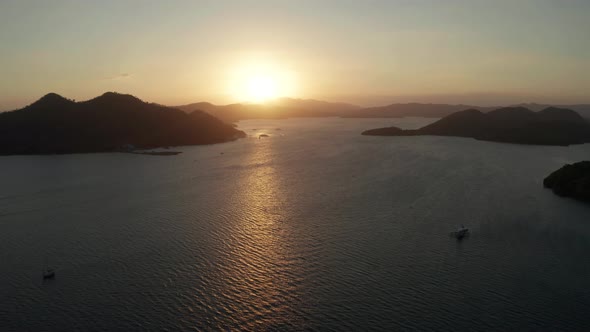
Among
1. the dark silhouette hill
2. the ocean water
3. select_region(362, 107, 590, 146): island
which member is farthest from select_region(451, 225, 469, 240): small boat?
the dark silhouette hill

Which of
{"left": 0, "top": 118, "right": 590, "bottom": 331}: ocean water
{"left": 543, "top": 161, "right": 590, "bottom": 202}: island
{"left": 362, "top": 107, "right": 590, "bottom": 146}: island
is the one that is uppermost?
{"left": 362, "top": 107, "right": 590, "bottom": 146}: island

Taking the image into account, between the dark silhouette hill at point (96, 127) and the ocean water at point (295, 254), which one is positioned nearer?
the ocean water at point (295, 254)

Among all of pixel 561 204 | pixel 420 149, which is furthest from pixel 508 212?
pixel 420 149

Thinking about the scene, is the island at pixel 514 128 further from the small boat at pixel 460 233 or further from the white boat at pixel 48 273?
the white boat at pixel 48 273

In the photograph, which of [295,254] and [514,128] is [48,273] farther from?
[514,128]

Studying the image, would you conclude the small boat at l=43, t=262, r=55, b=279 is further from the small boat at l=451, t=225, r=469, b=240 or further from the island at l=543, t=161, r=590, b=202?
the island at l=543, t=161, r=590, b=202

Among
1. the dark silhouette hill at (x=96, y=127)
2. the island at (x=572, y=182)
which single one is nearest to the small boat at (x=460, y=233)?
the island at (x=572, y=182)

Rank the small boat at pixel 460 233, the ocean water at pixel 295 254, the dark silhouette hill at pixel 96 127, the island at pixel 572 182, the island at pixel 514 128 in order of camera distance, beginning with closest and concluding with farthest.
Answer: the ocean water at pixel 295 254 < the small boat at pixel 460 233 < the island at pixel 572 182 < the dark silhouette hill at pixel 96 127 < the island at pixel 514 128
